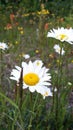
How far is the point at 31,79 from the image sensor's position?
1698 millimetres

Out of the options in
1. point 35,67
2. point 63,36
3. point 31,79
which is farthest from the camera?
point 63,36

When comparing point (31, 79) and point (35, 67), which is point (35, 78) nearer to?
point (31, 79)

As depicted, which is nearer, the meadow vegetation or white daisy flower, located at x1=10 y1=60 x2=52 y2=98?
white daisy flower, located at x1=10 y1=60 x2=52 y2=98

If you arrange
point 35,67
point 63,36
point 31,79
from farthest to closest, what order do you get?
point 63,36 < point 35,67 < point 31,79

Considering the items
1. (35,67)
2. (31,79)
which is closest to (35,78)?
(31,79)

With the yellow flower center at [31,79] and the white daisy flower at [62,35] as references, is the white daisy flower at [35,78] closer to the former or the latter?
the yellow flower center at [31,79]

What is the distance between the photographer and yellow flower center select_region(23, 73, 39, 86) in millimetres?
1676

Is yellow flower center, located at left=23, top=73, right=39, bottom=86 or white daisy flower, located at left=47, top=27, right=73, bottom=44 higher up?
white daisy flower, located at left=47, top=27, right=73, bottom=44

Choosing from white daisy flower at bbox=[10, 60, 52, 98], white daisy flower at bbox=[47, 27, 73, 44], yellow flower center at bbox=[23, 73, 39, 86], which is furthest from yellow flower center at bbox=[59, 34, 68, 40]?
yellow flower center at bbox=[23, 73, 39, 86]

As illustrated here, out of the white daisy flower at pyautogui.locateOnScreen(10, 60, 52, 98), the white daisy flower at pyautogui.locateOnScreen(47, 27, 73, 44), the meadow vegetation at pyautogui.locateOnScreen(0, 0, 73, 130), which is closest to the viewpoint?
the white daisy flower at pyautogui.locateOnScreen(10, 60, 52, 98)

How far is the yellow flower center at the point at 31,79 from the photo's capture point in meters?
1.68

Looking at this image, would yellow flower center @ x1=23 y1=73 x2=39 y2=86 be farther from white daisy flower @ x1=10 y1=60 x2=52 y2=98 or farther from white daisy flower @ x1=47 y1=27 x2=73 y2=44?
white daisy flower @ x1=47 y1=27 x2=73 y2=44

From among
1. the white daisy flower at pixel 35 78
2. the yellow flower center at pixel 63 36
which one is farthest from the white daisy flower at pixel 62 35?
the white daisy flower at pixel 35 78

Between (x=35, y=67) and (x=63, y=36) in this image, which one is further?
(x=63, y=36)
